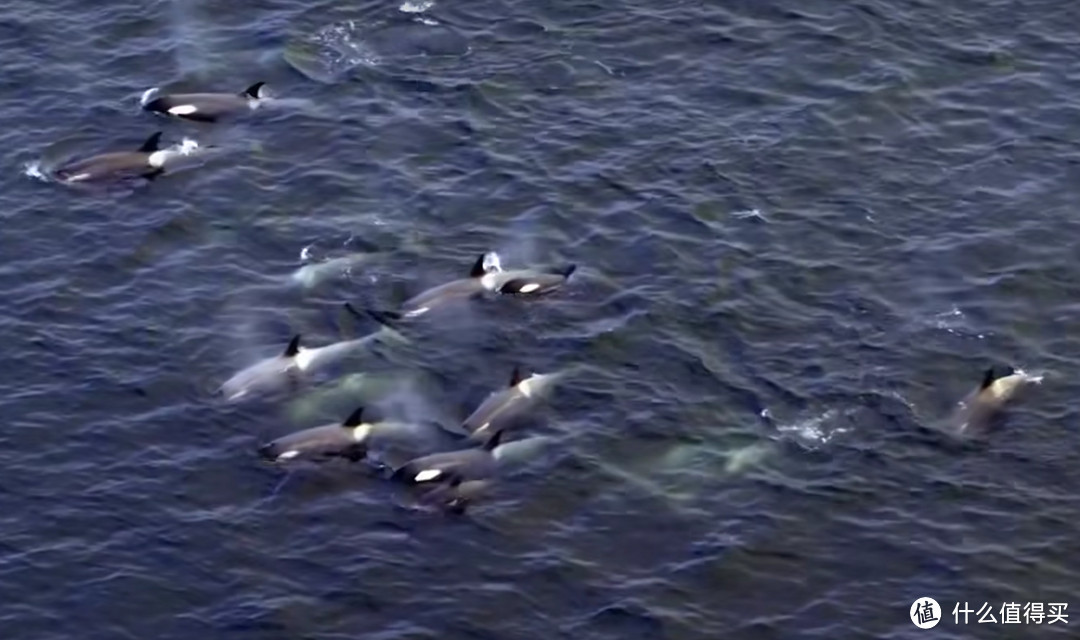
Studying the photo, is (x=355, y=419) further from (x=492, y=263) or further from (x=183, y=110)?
(x=183, y=110)

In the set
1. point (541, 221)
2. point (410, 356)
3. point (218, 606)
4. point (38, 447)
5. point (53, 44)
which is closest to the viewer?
point (218, 606)

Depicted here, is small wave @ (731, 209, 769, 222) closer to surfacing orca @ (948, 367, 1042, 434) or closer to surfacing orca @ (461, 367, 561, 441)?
surfacing orca @ (948, 367, 1042, 434)

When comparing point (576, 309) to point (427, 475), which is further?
point (576, 309)

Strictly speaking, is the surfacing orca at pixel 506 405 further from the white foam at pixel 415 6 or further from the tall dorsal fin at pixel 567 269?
the white foam at pixel 415 6

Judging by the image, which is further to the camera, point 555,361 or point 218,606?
point 555,361

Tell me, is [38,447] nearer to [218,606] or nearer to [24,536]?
[24,536]

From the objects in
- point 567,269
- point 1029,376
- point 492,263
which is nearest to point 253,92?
point 492,263

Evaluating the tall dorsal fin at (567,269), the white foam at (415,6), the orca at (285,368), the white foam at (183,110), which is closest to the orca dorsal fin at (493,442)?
the orca at (285,368)

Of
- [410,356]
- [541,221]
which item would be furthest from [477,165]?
[410,356]
